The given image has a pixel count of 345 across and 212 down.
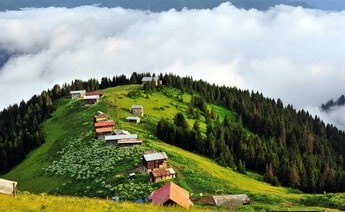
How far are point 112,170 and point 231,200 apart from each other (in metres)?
31.6

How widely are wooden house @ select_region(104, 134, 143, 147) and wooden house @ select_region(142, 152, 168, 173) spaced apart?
60.3 feet

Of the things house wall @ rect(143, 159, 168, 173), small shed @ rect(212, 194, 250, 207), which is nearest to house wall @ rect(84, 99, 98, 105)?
house wall @ rect(143, 159, 168, 173)

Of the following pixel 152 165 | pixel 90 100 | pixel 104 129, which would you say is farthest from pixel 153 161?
pixel 90 100

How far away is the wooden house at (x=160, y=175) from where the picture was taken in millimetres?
90494

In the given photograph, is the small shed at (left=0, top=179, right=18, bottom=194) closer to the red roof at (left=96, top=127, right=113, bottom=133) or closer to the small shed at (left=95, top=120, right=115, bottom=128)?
the red roof at (left=96, top=127, right=113, bottom=133)

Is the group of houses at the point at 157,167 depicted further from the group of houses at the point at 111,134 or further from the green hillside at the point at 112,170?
the group of houses at the point at 111,134

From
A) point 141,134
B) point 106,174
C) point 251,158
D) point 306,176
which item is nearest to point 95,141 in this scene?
point 141,134

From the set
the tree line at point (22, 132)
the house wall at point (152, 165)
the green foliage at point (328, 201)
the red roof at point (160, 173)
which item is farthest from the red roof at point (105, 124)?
the green foliage at point (328, 201)

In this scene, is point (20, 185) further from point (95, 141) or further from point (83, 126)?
point (83, 126)

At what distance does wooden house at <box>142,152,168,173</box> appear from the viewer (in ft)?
316

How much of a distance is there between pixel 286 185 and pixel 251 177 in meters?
12.1

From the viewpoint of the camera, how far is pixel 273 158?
455ft

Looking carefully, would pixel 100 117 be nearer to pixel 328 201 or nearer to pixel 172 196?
pixel 328 201

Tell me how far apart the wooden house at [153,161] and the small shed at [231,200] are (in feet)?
69.1
